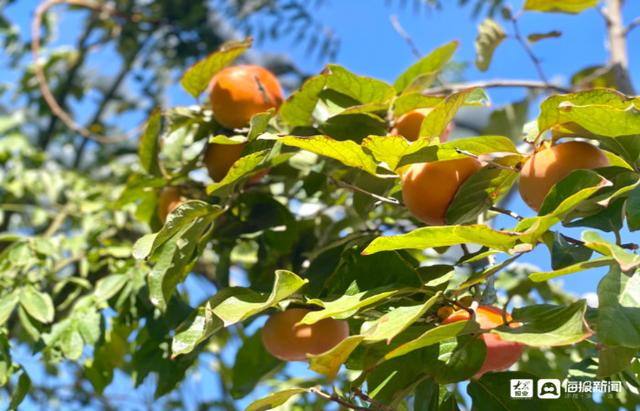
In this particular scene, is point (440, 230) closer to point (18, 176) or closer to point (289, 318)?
point (289, 318)

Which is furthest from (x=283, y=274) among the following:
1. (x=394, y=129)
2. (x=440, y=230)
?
(x=394, y=129)

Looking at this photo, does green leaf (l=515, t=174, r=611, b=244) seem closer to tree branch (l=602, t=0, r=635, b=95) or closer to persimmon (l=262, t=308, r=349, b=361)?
persimmon (l=262, t=308, r=349, b=361)

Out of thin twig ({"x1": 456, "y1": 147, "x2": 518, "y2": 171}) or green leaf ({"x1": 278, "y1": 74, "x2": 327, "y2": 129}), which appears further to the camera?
green leaf ({"x1": 278, "y1": 74, "x2": 327, "y2": 129})

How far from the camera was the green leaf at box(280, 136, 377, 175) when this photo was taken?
581mm

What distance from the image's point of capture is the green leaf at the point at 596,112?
0.54 meters

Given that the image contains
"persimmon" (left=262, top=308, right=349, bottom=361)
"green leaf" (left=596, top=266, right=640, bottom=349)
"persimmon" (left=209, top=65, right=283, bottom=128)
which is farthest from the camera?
"persimmon" (left=209, top=65, right=283, bottom=128)

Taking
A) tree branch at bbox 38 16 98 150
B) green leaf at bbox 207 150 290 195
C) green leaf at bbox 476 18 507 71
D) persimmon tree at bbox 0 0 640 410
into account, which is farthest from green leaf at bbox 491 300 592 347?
tree branch at bbox 38 16 98 150

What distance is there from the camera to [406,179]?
63 cm

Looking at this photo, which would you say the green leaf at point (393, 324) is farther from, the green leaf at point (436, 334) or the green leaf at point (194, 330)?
the green leaf at point (194, 330)

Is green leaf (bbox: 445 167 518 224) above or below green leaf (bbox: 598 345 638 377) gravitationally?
above

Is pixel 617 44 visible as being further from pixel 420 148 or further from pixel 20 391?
pixel 20 391

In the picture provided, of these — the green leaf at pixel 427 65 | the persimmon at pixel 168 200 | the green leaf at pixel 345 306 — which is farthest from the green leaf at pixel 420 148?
the persimmon at pixel 168 200

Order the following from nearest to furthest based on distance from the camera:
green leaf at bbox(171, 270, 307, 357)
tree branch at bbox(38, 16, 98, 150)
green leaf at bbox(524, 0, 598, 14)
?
green leaf at bbox(171, 270, 307, 357)
green leaf at bbox(524, 0, 598, 14)
tree branch at bbox(38, 16, 98, 150)

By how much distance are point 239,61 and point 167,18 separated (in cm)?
26
